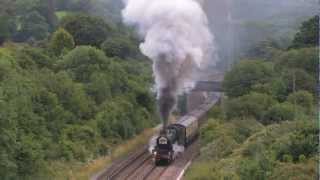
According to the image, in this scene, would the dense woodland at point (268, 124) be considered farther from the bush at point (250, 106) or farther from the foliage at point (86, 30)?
the foliage at point (86, 30)

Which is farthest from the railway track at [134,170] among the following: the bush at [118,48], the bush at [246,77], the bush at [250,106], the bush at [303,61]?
the bush at [118,48]

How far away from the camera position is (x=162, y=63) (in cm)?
4509

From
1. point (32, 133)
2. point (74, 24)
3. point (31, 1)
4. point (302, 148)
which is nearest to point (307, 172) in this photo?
point (302, 148)

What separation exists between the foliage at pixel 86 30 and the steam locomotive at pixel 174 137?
27551mm

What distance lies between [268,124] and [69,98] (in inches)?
579

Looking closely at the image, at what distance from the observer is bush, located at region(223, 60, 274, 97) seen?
53000 mm

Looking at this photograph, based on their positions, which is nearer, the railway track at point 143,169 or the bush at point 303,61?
the railway track at point 143,169

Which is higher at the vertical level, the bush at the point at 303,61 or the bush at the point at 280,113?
the bush at the point at 303,61

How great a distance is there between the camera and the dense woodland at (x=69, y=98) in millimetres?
33312

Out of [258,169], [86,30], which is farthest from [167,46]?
[86,30]

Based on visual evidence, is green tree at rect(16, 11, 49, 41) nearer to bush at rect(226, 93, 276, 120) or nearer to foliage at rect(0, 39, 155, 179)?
foliage at rect(0, 39, 155, 179)

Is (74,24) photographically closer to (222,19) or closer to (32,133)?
(222,19)

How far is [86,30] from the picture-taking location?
7412 cm

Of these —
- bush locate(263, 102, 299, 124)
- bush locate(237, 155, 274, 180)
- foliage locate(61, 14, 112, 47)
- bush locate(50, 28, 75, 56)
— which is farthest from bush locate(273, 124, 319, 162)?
foliage locate(61, 14, 112, 47)
